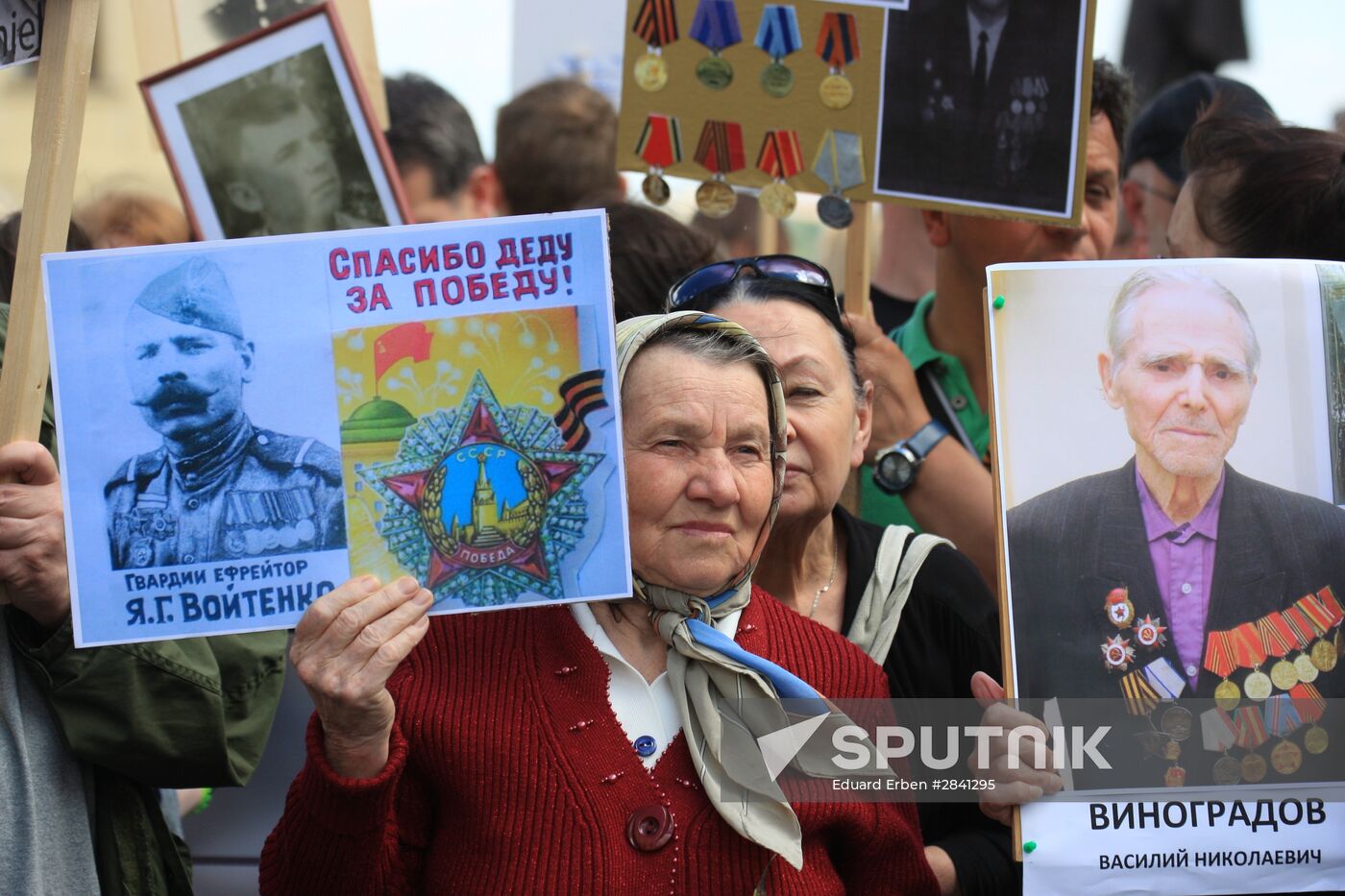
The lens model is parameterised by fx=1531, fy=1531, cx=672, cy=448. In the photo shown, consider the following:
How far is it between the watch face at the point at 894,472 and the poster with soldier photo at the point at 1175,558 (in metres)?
0.77

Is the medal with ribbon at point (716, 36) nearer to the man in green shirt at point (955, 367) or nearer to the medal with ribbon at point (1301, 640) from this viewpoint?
the man in green shirt at point (955, 367)

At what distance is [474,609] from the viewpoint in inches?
82.8

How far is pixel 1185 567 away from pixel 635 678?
0.87 m

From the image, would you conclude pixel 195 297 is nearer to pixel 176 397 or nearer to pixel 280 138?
pixel 176 397

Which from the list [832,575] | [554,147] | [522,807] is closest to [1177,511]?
[832,575]

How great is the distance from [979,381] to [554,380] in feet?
5.52

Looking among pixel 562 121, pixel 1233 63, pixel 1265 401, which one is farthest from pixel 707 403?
pixel 1233 63

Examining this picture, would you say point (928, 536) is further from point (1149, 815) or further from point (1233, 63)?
point (1233, 63)

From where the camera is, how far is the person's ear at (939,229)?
143 inches

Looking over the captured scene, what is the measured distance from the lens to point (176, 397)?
2.09 m

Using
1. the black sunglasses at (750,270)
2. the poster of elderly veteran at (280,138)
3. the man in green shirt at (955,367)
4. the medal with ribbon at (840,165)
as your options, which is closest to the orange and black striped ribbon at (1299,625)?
the man in green shirt at (955,367)

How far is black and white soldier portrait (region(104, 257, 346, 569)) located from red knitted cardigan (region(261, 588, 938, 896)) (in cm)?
29

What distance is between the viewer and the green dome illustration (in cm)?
212

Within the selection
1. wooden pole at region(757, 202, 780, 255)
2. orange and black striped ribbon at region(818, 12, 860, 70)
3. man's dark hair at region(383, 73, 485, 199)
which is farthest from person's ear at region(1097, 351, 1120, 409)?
man's dark hair at region(383, 73, 485, 199)
